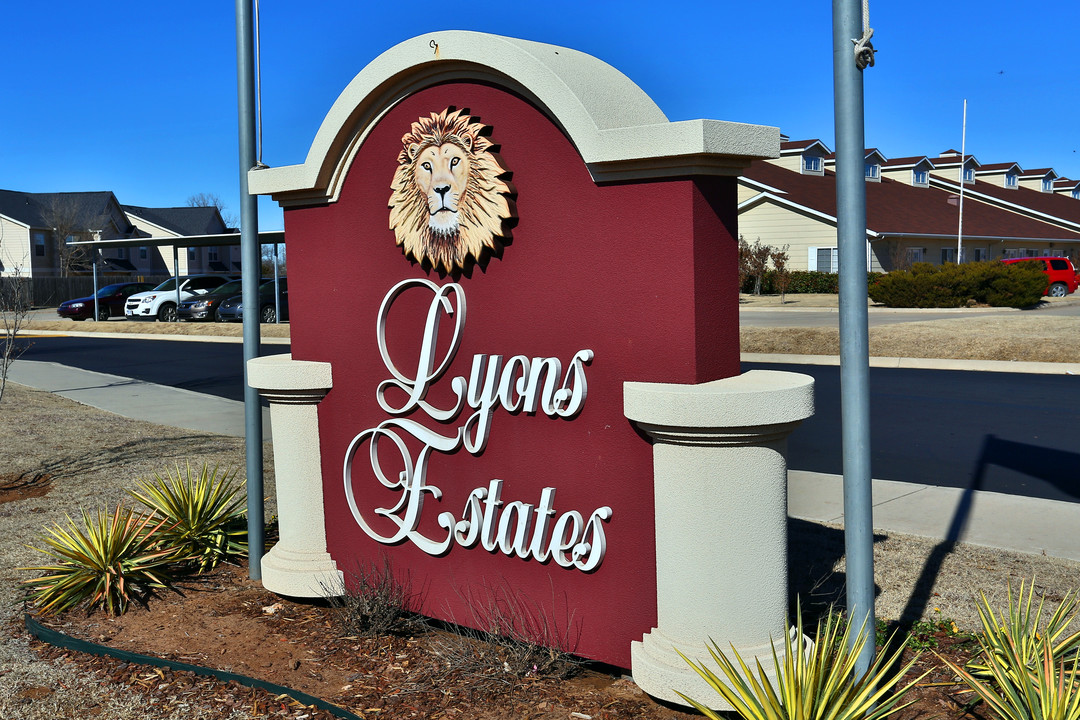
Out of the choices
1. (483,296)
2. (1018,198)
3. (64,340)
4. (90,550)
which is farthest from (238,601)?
(1018,198)

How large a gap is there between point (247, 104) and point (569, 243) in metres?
2.87

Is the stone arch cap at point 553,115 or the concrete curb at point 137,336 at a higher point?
the stone arch cap at point 553,115

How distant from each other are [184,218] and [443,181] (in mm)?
80356

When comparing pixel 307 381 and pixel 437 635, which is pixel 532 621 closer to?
pixel 437 635

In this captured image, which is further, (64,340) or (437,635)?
(64,340)

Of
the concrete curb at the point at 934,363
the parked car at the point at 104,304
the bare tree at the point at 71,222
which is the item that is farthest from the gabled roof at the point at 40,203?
the concrete curb at the point at 934,363

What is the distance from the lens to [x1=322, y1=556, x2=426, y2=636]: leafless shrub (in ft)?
18.1

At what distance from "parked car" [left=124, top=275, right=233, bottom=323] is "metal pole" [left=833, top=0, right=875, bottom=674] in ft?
119

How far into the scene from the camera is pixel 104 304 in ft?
135

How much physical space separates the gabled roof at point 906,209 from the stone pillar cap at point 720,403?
36.3 m

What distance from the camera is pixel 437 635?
5.58m

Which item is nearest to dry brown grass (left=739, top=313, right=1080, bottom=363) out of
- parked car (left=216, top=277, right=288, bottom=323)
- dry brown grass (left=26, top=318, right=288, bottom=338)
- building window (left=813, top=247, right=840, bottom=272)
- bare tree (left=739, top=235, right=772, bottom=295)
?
dry brown grass (left=26, top=318, right=288, bottom=338)

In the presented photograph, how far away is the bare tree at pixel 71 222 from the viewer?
216 feet

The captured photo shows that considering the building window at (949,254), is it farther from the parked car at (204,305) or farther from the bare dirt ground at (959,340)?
the parked car at (204,305)
